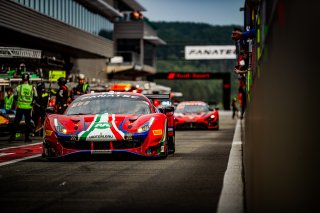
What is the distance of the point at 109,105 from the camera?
13289mm

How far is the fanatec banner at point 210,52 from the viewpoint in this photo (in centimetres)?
10750

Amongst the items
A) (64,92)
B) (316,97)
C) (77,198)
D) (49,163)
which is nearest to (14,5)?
(64,92)

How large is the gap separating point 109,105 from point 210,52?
96.1 meters

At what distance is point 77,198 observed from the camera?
6887mm

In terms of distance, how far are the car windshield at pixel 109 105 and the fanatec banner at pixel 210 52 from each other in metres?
94.2

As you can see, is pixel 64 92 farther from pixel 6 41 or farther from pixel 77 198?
pixel 6 41

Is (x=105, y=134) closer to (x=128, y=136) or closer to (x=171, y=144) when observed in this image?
(x=128, y=136)

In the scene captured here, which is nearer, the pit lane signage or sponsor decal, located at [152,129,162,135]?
sponsor decal, located at [152,129,162,135]

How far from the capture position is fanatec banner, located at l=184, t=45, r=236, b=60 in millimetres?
107500

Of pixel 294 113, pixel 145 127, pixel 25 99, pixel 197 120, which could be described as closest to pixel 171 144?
pixel 145 127

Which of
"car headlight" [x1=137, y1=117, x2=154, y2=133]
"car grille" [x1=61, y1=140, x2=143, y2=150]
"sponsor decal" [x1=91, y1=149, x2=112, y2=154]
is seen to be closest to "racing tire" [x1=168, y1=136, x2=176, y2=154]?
"car headlight" [x1=137, y1=117, x2=154, y2=133]

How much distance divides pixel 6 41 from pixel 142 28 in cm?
4101

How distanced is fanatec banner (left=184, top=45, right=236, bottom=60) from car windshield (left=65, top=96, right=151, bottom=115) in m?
94.2

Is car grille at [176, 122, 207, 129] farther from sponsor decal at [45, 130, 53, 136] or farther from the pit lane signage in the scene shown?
sponsor decal at [45, 130, 53, 136]
